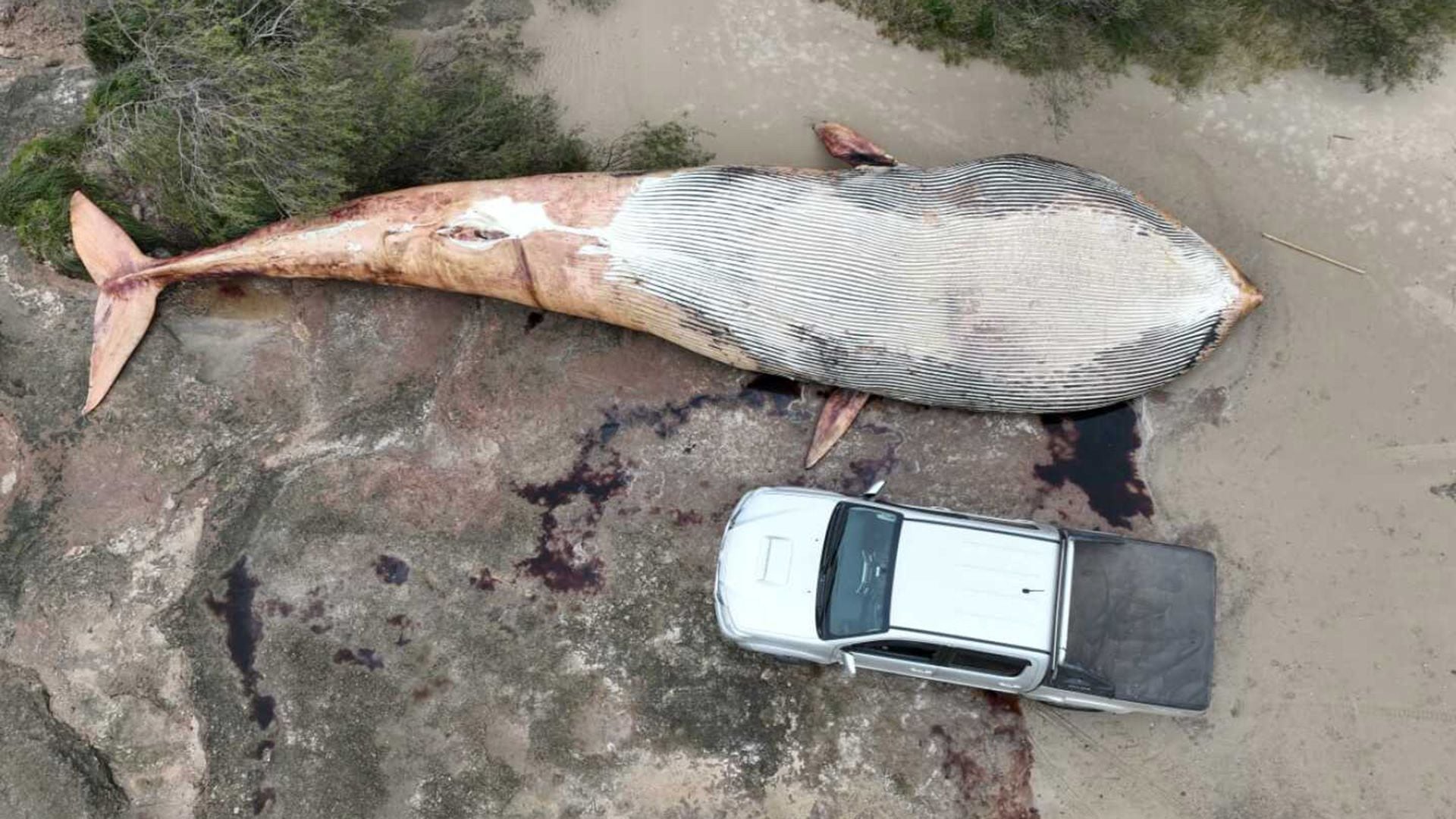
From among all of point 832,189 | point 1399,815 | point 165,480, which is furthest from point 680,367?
point 1399,815

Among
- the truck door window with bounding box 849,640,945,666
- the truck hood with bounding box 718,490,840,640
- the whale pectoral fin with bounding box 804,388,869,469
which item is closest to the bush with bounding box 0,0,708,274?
the whale pectoral fin with bounding box 804,388,869,469

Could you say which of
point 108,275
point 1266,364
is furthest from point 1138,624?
point 108,275

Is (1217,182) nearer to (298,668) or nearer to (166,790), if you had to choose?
(298,668)

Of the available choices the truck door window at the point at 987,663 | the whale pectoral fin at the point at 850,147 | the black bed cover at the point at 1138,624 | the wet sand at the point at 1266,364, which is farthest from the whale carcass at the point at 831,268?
the truck door window at the point at 987,663

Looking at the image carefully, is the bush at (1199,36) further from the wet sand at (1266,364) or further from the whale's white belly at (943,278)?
the whale's white belly at (943,278)

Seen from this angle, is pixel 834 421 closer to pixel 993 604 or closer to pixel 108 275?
pixel 993 604

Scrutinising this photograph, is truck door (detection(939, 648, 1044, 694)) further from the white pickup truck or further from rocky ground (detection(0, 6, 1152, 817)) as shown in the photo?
rocky ground (detection(0, 6, 1152, 817))

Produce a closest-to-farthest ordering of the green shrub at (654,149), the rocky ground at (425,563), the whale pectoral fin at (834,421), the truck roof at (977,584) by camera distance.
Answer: the truck roof at (977,584) < the rocky ground at (425,563) < the whale pectoral fin at (834,421) < the green shrub at (654,149)
